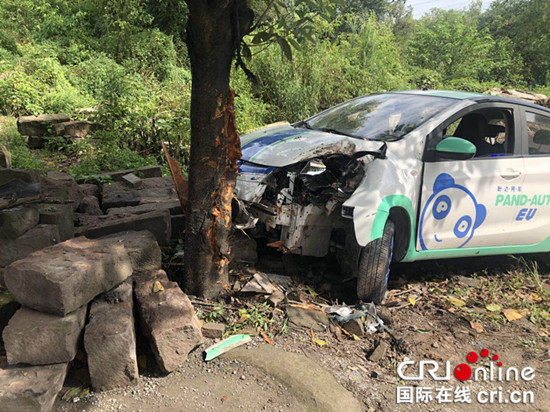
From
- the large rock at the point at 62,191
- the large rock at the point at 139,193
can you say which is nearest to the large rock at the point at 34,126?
the large rock at the point at 139,193

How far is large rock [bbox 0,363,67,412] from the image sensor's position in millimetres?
2215

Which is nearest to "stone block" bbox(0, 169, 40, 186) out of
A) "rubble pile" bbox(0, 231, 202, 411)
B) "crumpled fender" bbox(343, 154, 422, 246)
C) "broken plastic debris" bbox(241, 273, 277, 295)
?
"rubble pile" bbox(0, 231, 202, 411)

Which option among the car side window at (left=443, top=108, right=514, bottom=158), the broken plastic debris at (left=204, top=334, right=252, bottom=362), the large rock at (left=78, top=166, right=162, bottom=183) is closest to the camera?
the broken plastic debris at (left=204, top=334, right=252, bottom=362)

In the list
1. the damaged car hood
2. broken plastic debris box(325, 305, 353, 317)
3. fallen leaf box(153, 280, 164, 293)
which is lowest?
broken plastic debris box(325, 305, 353, 317)

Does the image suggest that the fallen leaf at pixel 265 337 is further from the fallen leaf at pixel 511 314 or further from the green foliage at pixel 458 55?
the green foliage at pixel 458 55

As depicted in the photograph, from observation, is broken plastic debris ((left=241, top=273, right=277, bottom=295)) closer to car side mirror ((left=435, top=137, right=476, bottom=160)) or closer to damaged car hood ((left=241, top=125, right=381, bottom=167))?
damaged car hood ((left=241, top=125, right=381, bottom=167))

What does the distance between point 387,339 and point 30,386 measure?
8.03 ft

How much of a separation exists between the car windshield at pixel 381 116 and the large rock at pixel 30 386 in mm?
3082

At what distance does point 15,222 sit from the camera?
128 inches

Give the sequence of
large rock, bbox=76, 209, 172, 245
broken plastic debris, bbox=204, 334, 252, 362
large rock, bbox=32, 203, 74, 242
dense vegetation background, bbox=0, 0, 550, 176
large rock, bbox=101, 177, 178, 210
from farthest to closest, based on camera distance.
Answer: dense vegetation background, bbox=0, 0, 550, 176 < large rock, bbox=101, 177, 178, 210 < large rock, bbox=76, 209, 172, 245 < large rock, bbox=32, 203, 74, 242 < broken plastic debris, bbox=204, 334, 252, 362

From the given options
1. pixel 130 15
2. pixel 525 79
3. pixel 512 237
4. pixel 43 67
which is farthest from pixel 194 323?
pixel 525 79

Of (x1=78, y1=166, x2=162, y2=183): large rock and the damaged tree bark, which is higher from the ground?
the damaged tree bark

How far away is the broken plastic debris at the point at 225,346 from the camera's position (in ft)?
9.59

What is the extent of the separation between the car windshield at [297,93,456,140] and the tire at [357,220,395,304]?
935 millimetres
